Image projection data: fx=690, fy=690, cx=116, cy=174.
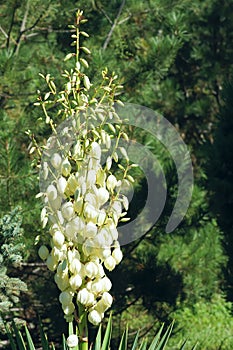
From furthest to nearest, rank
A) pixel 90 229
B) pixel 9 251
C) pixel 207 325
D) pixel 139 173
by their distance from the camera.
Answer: pixel 207 325
pixel 139 173
pixel 9 251
pixel 90 229

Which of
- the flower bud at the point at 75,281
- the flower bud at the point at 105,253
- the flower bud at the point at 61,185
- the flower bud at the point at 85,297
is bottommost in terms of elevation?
the flower bud at the point at 85,297

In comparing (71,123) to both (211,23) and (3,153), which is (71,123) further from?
(211,23)

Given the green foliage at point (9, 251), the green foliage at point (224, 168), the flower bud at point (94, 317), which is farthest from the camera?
the green foliage at point (224, 168)

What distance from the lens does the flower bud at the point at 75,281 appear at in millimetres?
2572

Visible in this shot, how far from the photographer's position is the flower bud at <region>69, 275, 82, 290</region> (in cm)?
257

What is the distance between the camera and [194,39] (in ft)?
26.2

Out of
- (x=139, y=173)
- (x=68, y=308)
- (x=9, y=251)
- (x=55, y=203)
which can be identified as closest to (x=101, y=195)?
(x=55, y=203)

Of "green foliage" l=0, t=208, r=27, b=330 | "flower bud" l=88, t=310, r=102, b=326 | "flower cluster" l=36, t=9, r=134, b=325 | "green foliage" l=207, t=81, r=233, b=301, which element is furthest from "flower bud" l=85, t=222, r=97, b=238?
"green foliage" l=207, t=81, r=233, b=301

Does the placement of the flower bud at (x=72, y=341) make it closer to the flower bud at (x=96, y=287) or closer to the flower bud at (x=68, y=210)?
the flower bud at (x=96, y=287)

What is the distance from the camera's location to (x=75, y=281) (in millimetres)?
2572

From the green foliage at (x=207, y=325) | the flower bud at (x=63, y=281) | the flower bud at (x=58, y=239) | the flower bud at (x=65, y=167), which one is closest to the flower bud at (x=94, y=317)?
the flower bud at (x=63, y=281)

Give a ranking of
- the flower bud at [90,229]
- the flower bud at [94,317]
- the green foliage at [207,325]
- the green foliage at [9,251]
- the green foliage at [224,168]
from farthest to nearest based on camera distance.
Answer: the green foliage at [207,325], the green foliage at [224,168], the green foliage at [9,251], the flower bud at [94,317], the flower bud at [90,229]

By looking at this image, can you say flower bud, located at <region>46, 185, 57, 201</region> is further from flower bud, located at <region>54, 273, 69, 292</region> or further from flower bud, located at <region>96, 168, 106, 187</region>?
flower bud, located at <region>54, 273, 69, 292</region>

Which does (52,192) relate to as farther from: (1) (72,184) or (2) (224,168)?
(2) (224,168)
